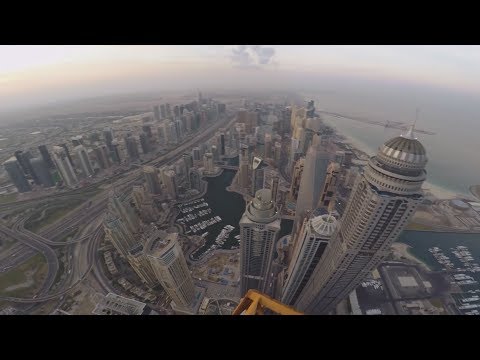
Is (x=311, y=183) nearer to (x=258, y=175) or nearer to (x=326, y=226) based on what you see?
(x=258, y=175)

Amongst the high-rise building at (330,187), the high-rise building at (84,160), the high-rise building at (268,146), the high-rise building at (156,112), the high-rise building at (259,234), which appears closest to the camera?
the high-rise building at (259,234)

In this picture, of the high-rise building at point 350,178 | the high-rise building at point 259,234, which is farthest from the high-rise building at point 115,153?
the high-rise building at point 350,178

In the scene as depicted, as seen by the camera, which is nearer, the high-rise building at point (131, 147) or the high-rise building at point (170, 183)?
the high-rise building at point (170, 183)

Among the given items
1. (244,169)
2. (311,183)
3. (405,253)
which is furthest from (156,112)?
(405,253)

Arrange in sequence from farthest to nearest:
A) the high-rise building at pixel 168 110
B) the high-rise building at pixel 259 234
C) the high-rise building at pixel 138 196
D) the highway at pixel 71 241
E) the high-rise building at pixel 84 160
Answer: the high-rise building at pixel 168 110
the high-rise building at pixel 84 160
the high-rise building at pixel 138 196
the highway at pixel 71 241
the high-rise building at pixel 259 234

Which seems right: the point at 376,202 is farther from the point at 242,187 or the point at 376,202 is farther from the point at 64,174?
the point at 64,174

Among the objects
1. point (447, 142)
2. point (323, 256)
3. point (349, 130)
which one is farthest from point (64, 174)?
point (447, 142)

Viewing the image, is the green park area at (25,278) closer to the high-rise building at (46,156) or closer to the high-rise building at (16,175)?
the high-rise building at (16,175)

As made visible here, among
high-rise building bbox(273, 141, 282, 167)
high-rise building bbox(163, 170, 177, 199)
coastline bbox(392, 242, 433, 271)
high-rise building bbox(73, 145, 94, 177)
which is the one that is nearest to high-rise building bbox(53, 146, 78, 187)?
high-rise building bbox(73, 145, 94, 177)
